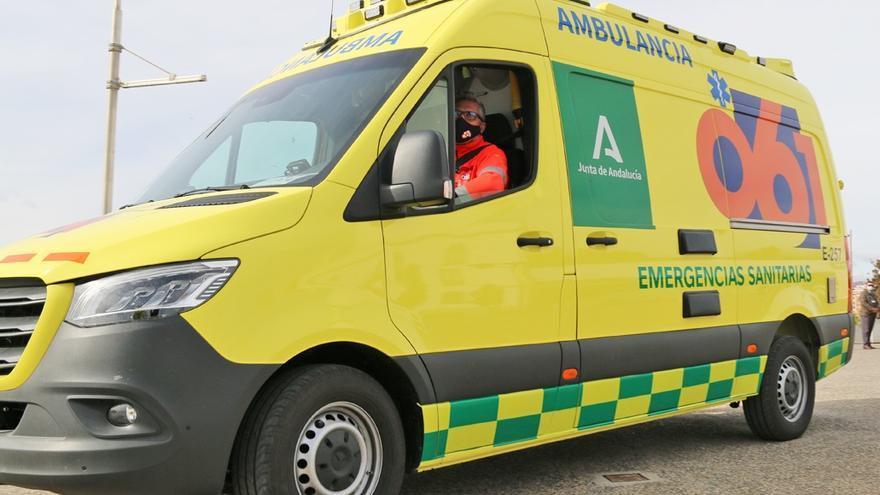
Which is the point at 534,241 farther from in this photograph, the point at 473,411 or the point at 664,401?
the point at 664,401

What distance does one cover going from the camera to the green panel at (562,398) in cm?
474

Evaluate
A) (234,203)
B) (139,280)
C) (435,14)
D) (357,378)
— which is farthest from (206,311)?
(435,14)

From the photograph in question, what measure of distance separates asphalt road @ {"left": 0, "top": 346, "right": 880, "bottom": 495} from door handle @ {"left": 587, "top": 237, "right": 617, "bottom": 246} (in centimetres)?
140

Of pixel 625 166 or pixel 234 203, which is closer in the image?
pixel 234 203

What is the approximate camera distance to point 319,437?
3.73m

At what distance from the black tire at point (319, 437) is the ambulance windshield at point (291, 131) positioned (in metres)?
0.87

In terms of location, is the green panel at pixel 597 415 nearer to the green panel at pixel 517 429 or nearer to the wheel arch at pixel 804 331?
the green panel at pixel 517 429

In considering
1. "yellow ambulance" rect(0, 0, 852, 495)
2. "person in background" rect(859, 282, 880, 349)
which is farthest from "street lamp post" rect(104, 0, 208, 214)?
"person in background" rect(859, 282, 880, 349)

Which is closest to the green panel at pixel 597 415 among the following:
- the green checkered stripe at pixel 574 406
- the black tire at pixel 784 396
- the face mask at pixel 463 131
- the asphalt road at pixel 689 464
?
the green checkered stripe at pixel 574 406

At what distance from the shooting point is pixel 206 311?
3363 millimetres

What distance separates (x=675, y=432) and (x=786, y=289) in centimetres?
151

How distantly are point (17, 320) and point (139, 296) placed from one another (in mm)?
544

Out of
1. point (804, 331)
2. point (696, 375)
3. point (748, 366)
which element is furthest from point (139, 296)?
point (804, 331)

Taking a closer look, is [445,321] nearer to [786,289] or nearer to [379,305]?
[379,305]
